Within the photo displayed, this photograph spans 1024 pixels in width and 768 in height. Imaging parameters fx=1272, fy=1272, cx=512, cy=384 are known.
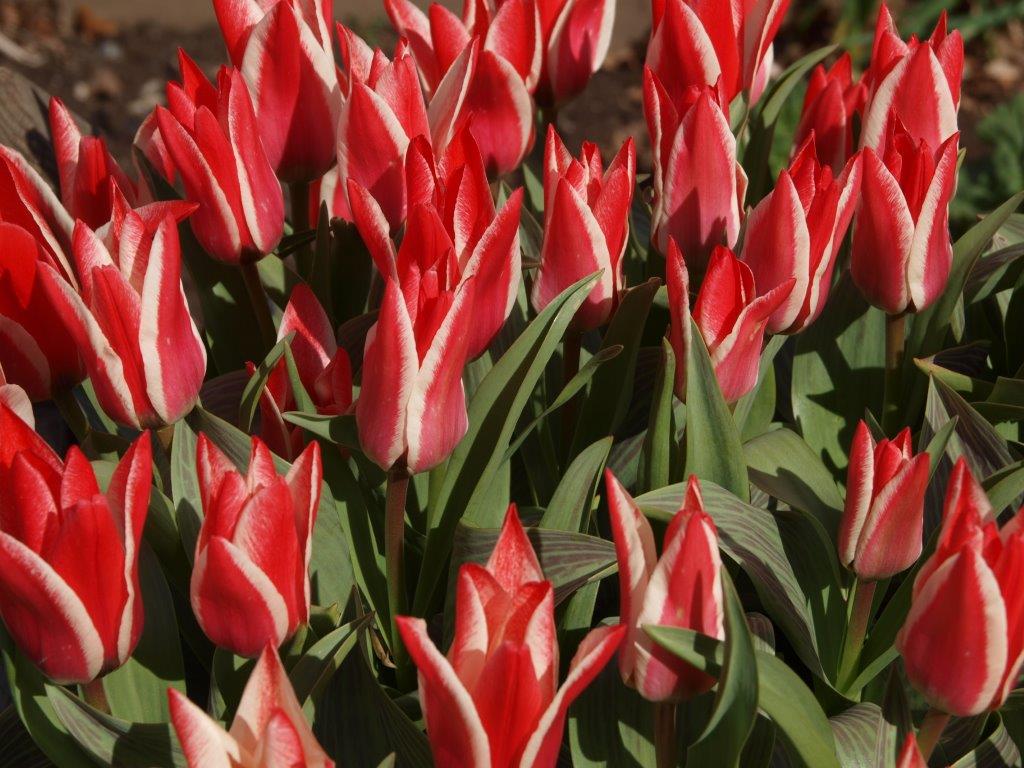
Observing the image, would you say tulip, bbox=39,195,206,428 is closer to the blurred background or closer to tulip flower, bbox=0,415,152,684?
tulip flower, bbox=0,415,152,684

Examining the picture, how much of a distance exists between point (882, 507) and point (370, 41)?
3.00 meters

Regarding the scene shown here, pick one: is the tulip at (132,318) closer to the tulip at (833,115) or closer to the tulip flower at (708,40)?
the tulip flower at (708,40)

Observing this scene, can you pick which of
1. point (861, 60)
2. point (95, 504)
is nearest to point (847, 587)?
point (95, 504)

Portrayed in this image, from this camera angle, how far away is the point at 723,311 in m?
0.84

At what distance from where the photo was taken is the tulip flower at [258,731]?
22.7 inches

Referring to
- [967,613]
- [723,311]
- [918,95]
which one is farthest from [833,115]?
[967,613]

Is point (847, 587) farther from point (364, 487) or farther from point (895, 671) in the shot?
point (364, 487)

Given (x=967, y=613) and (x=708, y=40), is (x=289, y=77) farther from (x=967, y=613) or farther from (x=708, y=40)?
(x=967, y=613)

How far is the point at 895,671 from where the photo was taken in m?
0.78

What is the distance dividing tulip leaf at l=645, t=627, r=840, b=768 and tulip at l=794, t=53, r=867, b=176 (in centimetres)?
55

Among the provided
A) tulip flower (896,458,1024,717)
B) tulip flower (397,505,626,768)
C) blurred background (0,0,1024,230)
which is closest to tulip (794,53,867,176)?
tulip flower (896,458,1024,717)

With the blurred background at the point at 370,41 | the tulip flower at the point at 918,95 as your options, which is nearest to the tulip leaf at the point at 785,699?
the tulip flower at the point at 918,95

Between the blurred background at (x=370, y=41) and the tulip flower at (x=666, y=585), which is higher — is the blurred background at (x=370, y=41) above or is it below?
below

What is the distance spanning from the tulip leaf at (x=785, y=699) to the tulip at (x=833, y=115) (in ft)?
1.82
